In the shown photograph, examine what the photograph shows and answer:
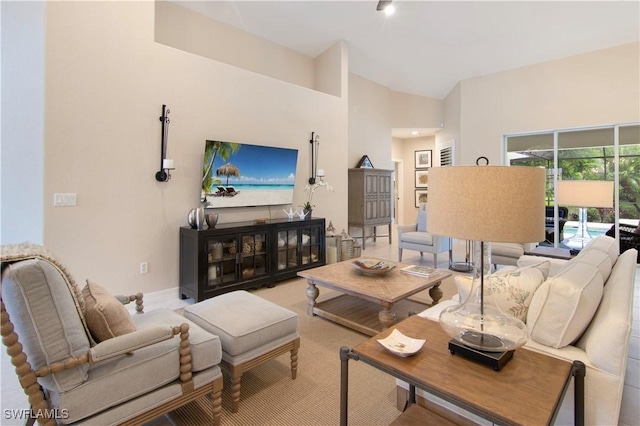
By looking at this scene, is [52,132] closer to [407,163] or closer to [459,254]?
[459,254]

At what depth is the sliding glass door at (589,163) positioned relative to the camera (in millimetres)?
5211

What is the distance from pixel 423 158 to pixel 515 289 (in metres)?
8.15

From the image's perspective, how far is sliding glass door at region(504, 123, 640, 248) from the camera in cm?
521

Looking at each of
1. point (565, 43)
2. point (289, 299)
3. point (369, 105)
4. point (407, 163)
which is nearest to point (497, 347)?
point (289, 299)

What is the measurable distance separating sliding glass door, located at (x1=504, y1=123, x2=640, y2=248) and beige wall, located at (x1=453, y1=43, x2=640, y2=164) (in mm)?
236

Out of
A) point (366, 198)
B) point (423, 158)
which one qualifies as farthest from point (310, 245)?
point (423, 158)

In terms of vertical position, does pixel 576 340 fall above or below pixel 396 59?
below

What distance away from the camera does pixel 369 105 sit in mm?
7465

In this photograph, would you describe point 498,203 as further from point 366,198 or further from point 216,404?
point 366,198

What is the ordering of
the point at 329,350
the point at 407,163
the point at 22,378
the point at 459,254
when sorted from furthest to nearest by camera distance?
the point at 407,163
the point at 459,254
the point at 329,350
the point at 22,378

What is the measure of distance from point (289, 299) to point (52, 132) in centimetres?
281

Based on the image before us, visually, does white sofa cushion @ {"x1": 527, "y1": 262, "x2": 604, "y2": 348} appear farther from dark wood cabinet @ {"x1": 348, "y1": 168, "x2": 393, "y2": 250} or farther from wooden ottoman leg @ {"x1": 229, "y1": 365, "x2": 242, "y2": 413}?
dark wood cabinet @ {"x1": 348, "y1": 168, "x2": 393, "y2": 250}

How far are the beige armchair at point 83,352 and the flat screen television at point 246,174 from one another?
2.49m

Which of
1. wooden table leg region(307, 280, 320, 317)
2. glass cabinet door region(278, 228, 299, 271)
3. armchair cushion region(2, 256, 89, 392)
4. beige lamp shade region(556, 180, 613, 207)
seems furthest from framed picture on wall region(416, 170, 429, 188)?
armchair cushion region(2, 256, 89, 392)
